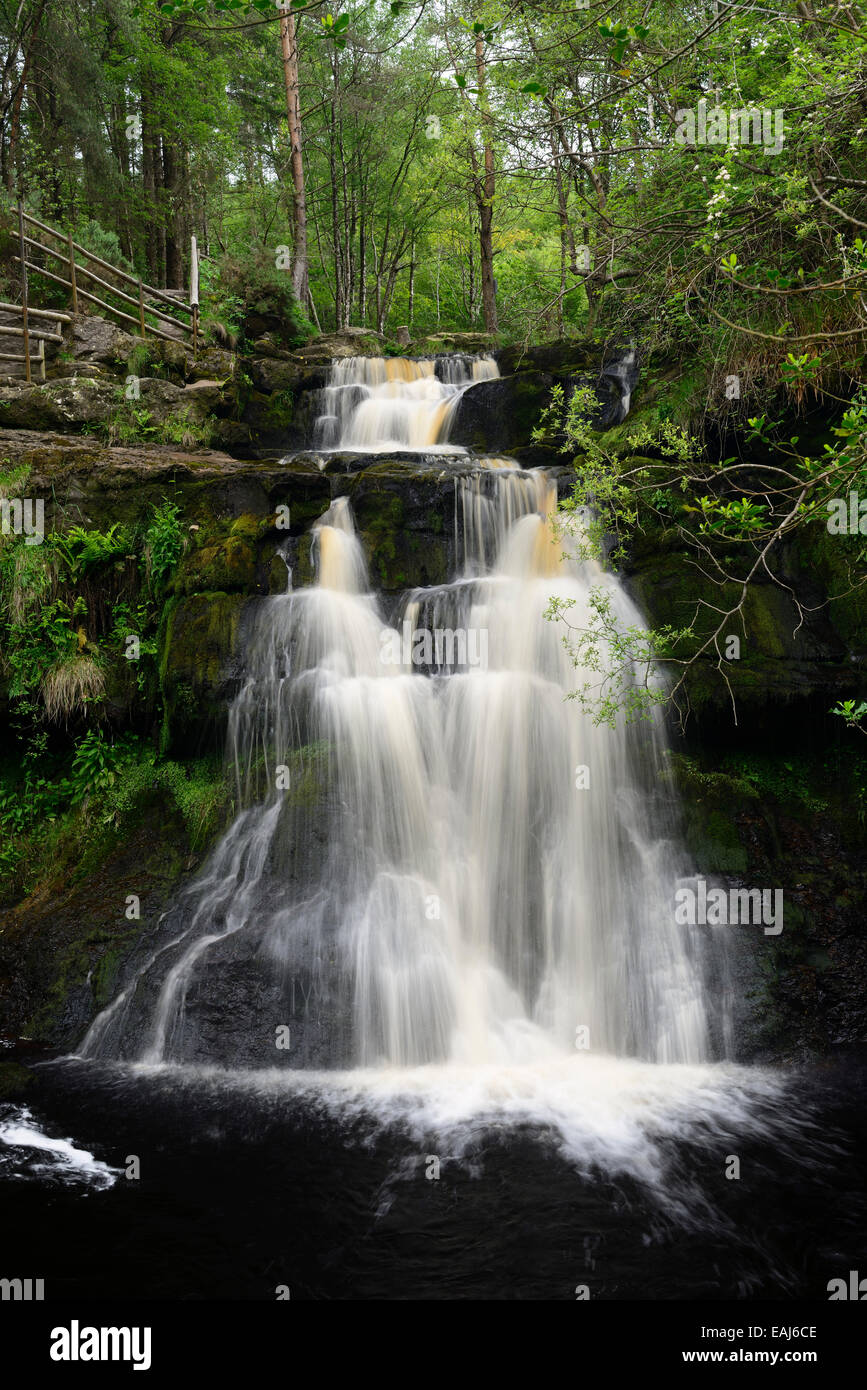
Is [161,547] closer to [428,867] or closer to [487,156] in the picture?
[428,867]

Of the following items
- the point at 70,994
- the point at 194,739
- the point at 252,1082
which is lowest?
the point at 252,1082

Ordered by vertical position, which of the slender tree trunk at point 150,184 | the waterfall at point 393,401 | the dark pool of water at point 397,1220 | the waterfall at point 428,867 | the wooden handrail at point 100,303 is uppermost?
the slender tree trunk at point 150,184

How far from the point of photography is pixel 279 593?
8.38 m

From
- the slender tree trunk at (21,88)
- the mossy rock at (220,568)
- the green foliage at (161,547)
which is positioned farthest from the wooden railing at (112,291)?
the mossy rock at (220,568)

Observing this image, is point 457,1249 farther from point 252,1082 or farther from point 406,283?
point 406,283

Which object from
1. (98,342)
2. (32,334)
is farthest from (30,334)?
(98,342)

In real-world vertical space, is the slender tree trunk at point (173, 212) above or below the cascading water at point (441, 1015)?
above

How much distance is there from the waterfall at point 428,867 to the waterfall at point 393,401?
18.0 ft

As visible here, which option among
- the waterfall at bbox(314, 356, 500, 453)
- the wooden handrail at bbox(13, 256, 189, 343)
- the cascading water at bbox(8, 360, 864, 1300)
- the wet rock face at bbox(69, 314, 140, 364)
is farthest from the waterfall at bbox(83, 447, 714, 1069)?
the wooden handrail at bbox(13, 256, 189, 343)

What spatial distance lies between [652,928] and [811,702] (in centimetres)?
265

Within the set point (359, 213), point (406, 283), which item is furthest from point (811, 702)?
point (406, 283)

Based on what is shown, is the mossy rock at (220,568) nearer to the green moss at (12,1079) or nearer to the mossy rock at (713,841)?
the green moss at (12,1079)

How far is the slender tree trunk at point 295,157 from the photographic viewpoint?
1648 centimetres

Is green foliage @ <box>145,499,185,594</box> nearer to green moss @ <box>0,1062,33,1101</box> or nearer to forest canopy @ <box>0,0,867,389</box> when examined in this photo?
forest canopy @ <box>0,0,867,389</box>
